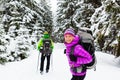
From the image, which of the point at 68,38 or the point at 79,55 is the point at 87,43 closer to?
the point at 79,55

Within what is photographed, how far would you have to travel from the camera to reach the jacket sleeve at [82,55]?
5824 millimetres

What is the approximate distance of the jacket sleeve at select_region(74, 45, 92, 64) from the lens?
5824mm

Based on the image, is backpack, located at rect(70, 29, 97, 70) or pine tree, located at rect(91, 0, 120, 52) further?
pine tree, located at rect(91, 0, 120, 52)

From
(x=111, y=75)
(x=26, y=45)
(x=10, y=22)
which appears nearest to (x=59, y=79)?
(x=111, y=75)

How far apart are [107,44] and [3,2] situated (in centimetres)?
1351

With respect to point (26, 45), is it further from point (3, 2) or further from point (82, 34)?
point (82, 34)

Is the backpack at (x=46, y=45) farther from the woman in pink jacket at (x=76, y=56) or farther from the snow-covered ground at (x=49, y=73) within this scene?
the woman in pink jacket at (x=76, y=56)

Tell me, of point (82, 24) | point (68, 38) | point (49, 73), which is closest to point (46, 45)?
point (49, 73)

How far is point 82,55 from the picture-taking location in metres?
5.86

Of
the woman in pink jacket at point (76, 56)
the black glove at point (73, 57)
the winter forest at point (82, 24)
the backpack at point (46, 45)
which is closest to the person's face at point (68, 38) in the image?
the woman in pink jacket at point (76, 56)

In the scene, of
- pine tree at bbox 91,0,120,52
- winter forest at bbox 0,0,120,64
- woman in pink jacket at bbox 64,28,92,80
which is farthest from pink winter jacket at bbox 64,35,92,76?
pine tree at bbox 91,0,120,52

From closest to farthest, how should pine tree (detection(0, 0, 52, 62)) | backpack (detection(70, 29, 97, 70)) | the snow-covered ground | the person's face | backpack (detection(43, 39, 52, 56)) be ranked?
backpack (detection(70, 29, 97, 70)), the person's face, the snow-covered ground, backpack (detection(43, 39, 52, 56)), pine tree (detection(0, 0, 52, 62))

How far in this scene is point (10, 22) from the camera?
25953 mm

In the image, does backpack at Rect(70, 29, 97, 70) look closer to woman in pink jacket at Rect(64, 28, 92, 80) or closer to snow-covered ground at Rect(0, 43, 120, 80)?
woman in pink jacket at Rect(64, 28, 92, 80)
